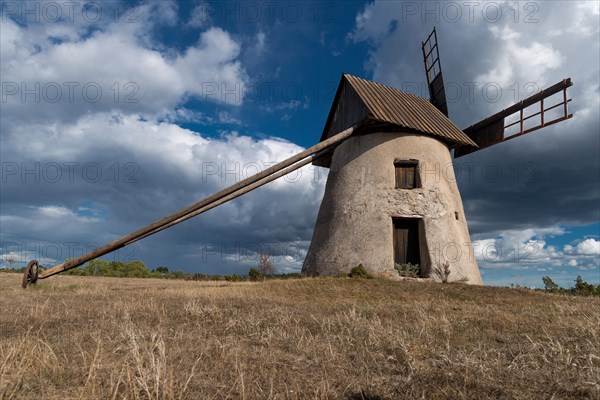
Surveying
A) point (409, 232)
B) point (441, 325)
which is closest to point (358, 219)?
point (409, 232)

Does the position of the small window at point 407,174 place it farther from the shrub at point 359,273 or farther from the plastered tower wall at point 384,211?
the shrub at point 359,273

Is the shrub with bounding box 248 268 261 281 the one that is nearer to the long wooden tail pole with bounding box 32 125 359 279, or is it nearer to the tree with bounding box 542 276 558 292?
the long wooden tail pole with bounding box 32 125 359 279

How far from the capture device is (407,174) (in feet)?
46.9

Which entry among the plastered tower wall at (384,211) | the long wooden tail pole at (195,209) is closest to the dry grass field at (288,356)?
the long wooden tail pole at (195,209)

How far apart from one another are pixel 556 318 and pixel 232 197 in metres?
9.39

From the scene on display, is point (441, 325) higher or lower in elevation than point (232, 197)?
lower

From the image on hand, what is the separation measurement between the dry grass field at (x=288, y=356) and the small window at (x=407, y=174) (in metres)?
7.77

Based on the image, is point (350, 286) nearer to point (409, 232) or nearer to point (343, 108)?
point (409, 232)

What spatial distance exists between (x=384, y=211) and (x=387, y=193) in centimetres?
77

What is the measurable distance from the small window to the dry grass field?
25.5 ft

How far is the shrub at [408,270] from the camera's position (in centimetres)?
1276

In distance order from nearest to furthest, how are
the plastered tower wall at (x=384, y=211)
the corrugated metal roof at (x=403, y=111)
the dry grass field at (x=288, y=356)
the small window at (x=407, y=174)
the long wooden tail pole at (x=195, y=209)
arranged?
1. the dry grass field at (x=288, y=356)
2. the long wooden tail pole at (x=195, y=209)
3. the plastered tower wall at (x=384, y=211)
4. the corrugated metal roof at (x=403, y=111)
5. the small window at (x=407, y=174)

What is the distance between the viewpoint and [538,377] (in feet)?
9.96

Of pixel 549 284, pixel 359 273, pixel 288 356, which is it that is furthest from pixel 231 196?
pixel 549 284
